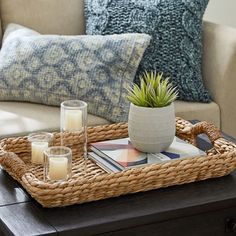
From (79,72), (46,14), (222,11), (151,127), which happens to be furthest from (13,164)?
(222,11)

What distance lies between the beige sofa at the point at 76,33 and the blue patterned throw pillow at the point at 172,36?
0.18ft

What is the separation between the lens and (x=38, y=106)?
8.39ft

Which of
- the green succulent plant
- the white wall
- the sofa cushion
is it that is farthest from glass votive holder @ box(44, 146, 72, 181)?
the white wall

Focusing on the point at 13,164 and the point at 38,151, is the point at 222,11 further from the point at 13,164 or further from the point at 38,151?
the point at 13,164

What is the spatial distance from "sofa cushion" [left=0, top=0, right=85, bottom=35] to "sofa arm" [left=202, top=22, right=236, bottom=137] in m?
0.59

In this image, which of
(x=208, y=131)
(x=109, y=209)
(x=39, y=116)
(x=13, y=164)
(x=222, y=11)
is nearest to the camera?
(x=109, y=209)

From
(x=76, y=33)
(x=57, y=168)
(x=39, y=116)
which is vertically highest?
(x=76, y=33)

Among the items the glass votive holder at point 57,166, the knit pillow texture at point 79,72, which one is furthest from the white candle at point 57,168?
the knit pillow texture at point 79,72

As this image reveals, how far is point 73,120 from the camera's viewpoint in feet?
6.20

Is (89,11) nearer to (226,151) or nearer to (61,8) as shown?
(61,8)

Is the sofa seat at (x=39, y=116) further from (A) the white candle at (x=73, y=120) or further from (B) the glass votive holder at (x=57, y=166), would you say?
(B) the glass votive holder at (x=57, y=166)

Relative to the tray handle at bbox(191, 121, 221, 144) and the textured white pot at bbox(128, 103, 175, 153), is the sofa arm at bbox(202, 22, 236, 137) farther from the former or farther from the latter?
the textured white pot at bbox(128, 103, 175, 153)

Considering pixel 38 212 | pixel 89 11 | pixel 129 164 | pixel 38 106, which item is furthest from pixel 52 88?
pixel 38 212

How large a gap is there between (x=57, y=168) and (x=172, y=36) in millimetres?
1112
